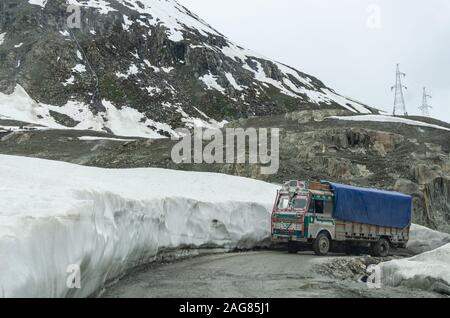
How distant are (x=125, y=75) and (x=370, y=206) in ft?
279

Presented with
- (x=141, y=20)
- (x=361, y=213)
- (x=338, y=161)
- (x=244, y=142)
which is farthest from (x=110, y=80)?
(x=361, y=213)

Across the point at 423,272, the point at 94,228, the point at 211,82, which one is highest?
the point at 211,82

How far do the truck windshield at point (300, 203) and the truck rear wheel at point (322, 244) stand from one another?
147 cm

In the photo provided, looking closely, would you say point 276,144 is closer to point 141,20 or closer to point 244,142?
point 244,142

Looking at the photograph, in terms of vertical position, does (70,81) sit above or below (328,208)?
above

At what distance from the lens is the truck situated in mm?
22500

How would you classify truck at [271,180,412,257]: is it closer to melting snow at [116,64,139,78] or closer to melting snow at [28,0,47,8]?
melting snow at [116,64,139,78]

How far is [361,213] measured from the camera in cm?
2447

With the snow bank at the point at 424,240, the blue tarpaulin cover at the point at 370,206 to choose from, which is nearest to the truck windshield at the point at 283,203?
the blue tarpaulin cover at the point at 370,206

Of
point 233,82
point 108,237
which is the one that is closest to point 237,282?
point 108,237

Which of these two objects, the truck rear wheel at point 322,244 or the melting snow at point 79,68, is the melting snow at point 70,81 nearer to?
the melting snow at point 79,68

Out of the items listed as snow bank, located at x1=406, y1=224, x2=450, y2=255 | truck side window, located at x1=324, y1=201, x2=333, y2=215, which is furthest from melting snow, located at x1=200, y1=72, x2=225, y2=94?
truck side window, located at x1=324, y1=201, x2=333, y2=215

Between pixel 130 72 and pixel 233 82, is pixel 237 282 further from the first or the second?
pixel 233 82

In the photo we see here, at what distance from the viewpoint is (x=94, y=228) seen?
397 inches
